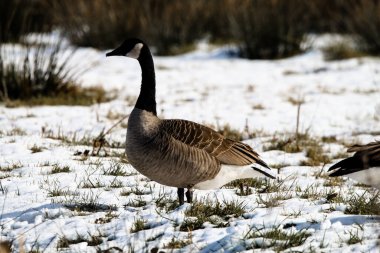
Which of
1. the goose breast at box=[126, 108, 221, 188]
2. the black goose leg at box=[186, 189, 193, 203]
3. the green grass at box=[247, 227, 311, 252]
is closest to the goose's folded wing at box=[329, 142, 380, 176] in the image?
the green grass at box=[247, 227, 311, 252]

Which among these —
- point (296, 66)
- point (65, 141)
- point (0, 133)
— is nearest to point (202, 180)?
point (65, 141)

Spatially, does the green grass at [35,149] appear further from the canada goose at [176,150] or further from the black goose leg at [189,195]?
the black goose leg at [189,195]

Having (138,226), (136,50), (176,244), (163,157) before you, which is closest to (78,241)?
(138,226)

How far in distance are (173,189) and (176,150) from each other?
119cm

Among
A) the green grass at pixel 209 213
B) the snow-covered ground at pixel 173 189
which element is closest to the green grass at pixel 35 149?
the snow-covered ground at pixel 173 189

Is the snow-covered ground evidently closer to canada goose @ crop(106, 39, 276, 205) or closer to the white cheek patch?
canada goose @ crop(106, 39, 276, 205)

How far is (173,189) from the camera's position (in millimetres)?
6234

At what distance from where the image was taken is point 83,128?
9320 mm

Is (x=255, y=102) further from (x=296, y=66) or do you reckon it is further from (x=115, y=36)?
(x=115, y=36)

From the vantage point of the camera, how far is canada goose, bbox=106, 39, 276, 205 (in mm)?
5090

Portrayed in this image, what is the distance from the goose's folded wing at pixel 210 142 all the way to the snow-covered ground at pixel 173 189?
1.12ft

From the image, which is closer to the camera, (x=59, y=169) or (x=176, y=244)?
(x=176, y=244)

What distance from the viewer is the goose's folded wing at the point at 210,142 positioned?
5.30 m

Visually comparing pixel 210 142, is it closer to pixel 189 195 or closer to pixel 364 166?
pixel 189 195
